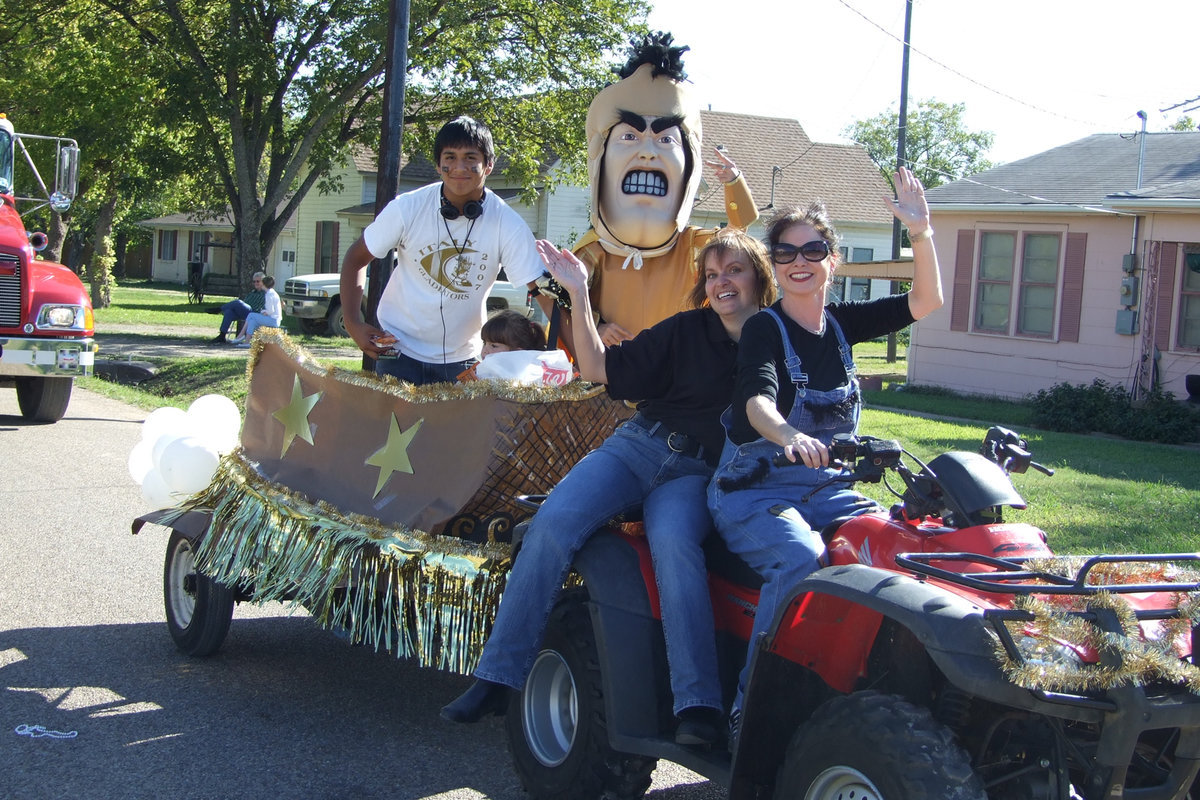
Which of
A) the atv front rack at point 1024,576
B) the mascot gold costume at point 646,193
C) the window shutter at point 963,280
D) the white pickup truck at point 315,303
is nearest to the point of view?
the atv front rack at point 1024,576

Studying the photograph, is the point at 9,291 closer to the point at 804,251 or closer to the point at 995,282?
the point at 804,251

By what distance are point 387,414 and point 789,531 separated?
191 cm

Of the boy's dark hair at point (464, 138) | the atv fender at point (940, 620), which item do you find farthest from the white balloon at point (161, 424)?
the atv fender at point (940, 620)

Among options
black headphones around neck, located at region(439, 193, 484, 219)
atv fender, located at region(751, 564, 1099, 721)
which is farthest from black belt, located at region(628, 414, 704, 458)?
black headphones around neck, located at region(439, 193, 484, 219)

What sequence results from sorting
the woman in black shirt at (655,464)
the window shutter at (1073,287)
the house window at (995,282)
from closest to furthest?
the woman in black shirt at (655,464) < the window shutter at (1073,287) < the house window at (995,282)

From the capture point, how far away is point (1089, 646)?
7.82 feet

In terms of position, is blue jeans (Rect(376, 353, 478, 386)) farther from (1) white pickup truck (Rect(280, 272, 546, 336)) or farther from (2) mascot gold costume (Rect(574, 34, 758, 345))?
(1) white pickup truck (Rect(280, 272, 546, 336))

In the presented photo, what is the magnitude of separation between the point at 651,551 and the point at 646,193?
2116 mm

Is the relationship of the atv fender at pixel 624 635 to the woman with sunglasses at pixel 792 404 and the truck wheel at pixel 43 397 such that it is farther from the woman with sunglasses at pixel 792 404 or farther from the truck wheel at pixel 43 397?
the truck wheel at pixel 43 397

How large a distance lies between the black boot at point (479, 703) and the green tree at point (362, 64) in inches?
685

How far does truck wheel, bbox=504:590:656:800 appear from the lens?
11.5 ft

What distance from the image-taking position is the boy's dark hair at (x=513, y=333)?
5.06 m

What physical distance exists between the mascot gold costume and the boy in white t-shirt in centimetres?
35

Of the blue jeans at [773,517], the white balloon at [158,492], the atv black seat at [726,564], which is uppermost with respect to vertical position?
the blue jeans at [773,517]
